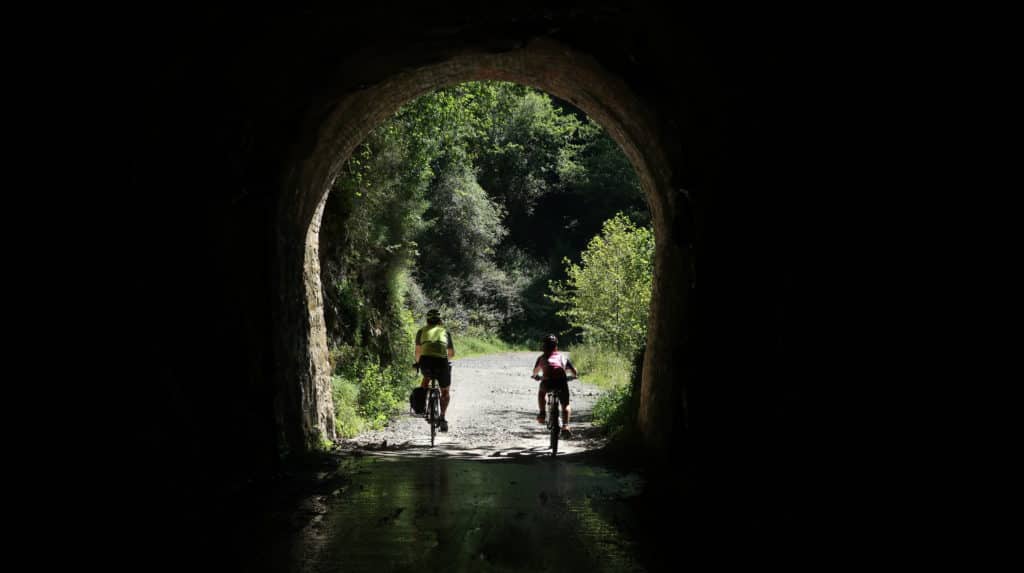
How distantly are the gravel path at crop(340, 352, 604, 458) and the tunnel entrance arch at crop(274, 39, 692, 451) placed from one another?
160 cm

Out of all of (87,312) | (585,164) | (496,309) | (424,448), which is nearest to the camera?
(87,312)

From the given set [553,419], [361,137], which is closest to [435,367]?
[553,419]

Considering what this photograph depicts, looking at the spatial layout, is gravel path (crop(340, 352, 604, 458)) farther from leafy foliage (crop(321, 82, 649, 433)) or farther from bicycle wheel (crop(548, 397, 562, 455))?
leafy foliage (crop(321, 82, 649, 433))

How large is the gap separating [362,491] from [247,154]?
2769mm

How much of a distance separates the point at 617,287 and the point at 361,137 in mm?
15019

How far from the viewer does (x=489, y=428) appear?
13562 mm

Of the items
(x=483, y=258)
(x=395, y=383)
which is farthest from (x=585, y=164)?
(x=395, y=383)

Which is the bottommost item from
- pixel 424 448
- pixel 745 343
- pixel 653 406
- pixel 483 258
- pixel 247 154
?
pixel 424 448

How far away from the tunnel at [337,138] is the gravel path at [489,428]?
2.18 meters

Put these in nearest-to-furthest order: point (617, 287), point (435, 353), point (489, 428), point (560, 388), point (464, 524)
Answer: point (464, 524)
point (560, 388)
point (435, 353)
point (489, 428)
point (617, 287)

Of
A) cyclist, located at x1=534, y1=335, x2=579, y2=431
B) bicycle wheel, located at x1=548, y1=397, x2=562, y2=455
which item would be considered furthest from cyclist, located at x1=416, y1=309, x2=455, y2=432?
bicycle wheel, located at x1=548, y1=397, x2=562, y2=455

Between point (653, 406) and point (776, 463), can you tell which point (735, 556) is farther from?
point (653, 406)

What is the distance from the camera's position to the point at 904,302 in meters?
3.74

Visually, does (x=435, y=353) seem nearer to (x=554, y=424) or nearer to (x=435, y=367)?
(x=435, y=367)
